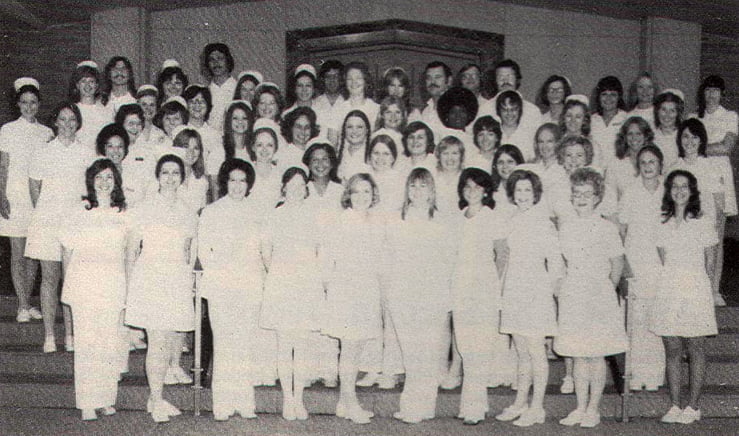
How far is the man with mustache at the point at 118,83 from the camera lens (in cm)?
645

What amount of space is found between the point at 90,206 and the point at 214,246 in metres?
0.80

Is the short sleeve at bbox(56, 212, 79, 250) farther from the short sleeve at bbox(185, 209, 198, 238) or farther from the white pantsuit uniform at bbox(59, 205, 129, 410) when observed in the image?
the short sleeve at bbox(185, 209, 198, 238)

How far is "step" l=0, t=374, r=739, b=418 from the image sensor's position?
5188mm

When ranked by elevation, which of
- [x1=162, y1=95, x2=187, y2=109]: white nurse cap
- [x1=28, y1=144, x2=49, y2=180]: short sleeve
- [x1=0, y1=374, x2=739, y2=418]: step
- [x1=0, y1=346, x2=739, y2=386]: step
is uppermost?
[x1=162, y1=95, x2=187, y2=109]: white nurse cap

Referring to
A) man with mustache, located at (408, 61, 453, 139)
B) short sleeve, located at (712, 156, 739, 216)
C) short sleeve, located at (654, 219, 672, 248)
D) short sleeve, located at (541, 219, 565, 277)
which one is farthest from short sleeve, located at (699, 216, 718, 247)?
man with mustache, located at (408, 61, 453, 139)

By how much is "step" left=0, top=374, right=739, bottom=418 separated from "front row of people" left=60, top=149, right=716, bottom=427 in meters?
0.16

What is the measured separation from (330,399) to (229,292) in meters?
0.93

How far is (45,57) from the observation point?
32.9 ft

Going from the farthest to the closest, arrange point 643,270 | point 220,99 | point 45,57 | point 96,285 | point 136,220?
point 45,57 < point 220,99 < point 643,270 < point 136,220 < point 96,285

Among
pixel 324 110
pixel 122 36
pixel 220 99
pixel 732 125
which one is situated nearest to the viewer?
pixel 732 125

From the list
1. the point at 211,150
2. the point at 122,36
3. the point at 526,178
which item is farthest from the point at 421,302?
the point at 122,36

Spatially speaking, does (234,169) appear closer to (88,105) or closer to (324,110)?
(324,110)

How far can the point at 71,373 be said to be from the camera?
18.1 feet

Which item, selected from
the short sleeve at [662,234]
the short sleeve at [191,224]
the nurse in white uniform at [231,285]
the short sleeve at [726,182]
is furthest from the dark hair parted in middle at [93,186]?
the short sleeve at [726,182]
